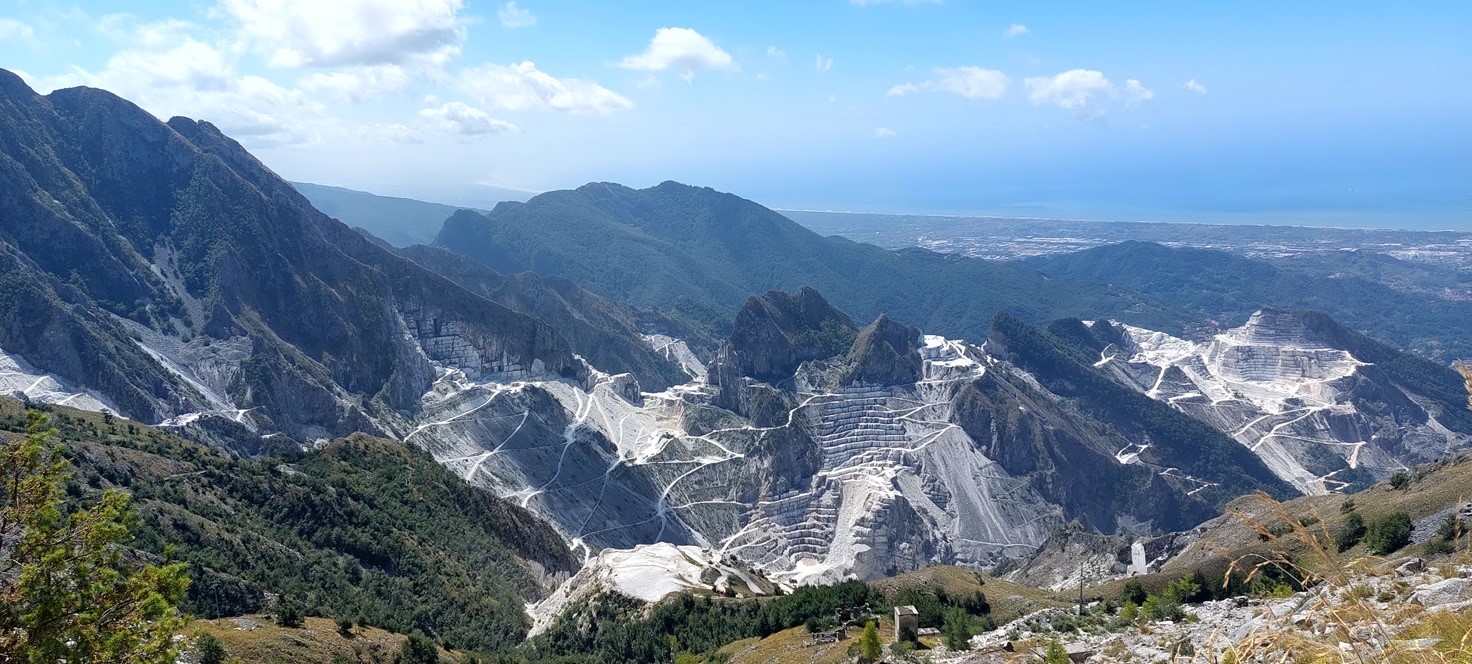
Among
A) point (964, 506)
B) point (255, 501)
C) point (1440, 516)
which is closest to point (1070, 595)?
point (1440, 516)

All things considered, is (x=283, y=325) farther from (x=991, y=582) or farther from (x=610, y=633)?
(x=991, y=582)

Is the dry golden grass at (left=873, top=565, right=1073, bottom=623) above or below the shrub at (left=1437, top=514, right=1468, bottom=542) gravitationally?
below

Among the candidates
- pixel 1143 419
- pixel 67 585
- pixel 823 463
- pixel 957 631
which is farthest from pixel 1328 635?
pixel 1143 419

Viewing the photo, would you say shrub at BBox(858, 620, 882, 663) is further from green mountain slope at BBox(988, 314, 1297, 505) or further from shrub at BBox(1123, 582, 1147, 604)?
green mountain slope at BBox(988, 314, 1297, 505)

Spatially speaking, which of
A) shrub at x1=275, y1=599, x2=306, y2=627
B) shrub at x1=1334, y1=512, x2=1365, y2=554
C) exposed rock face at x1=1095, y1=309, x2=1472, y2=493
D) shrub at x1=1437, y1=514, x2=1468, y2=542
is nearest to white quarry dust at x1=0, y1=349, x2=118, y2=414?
shrub at x1=275, y1=599, x2=306, y2=627

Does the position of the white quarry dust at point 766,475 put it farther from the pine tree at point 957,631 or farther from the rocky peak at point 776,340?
the pine tree at point 957,631

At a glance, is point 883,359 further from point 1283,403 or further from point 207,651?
point 207,651

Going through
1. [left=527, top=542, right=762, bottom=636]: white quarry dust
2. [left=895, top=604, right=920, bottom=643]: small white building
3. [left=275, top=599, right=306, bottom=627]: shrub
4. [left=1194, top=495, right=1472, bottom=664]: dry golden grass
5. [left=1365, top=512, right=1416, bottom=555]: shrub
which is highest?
[left=1194, top=495, right=1472, bottom=664]: dry golden grass
